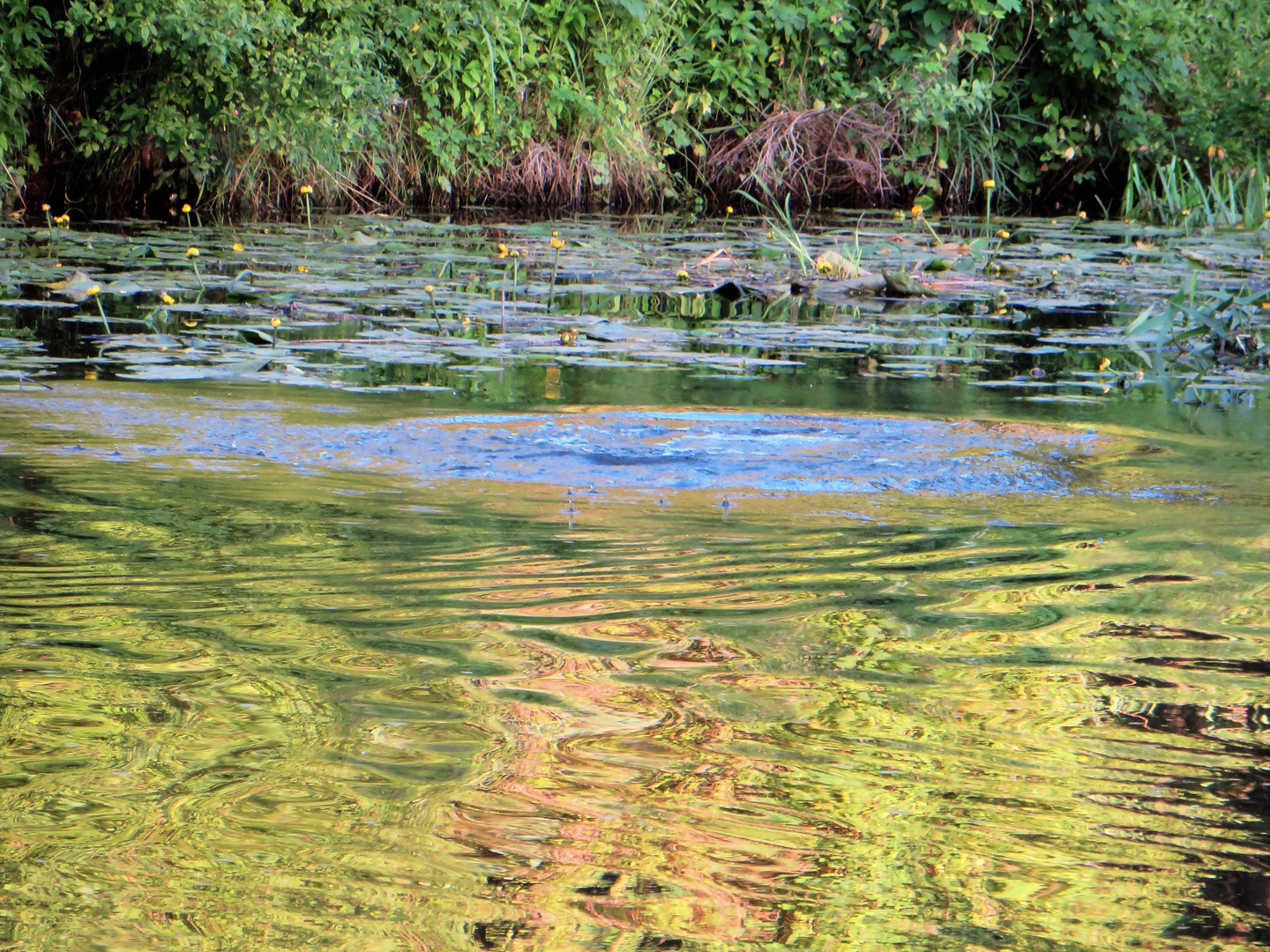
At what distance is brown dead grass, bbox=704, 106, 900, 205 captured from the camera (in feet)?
38.3

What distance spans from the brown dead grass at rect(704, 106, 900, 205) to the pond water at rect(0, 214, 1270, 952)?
7.40 metres

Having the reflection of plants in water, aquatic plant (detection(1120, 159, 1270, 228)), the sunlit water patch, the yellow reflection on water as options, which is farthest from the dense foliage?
the yellow reflection on water

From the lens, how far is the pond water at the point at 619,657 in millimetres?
1338

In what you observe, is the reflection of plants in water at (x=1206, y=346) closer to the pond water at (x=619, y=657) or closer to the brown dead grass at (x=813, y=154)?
the pond water at (x=619, y=657)

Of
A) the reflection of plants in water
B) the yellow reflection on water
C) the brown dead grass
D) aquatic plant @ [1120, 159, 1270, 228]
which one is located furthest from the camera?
the brown dead grass

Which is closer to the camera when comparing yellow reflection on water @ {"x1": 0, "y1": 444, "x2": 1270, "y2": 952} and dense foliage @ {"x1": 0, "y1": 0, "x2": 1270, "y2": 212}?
yellow reflection on water @ {"x1": 0, "y1": 444, "x2": 1270, "y2": 952}

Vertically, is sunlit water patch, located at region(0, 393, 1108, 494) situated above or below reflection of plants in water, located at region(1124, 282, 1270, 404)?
below

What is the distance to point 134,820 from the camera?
1438 mm

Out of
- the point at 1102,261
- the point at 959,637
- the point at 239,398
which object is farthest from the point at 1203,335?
the point at 959,637

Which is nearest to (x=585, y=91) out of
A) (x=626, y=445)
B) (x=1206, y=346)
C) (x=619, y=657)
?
(x=1206, y=346)

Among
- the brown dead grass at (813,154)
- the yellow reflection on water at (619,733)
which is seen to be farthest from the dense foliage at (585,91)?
the yellow reflection on water at (619,733)

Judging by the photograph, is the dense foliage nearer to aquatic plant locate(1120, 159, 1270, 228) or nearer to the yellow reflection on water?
aquatic plant locate(1120, 159, 1270, 228)

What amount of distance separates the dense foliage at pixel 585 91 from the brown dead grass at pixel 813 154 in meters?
0.11

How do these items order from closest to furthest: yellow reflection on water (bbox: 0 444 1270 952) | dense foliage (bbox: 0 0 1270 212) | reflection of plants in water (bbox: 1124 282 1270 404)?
yellow reflection on water (bbox: 0 444 1270 952) < reflection of plants in water (bbox: 1124 282 1270 404) < dense foliage (bbox: 0 0 1270 212)
